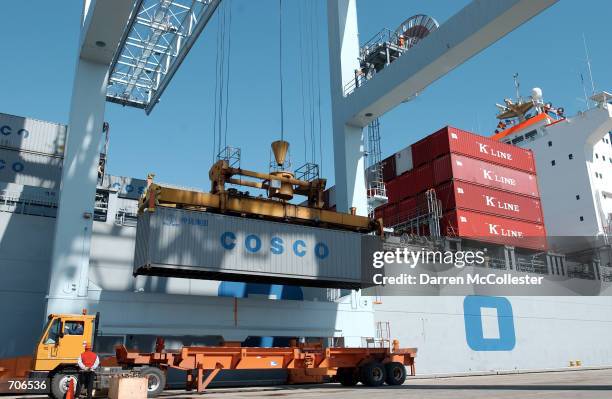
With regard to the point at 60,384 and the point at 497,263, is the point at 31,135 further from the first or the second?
the point at 497,263

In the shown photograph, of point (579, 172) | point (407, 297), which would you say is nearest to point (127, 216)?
point (407, 297)

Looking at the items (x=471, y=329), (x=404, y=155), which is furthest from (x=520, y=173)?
(x=471, y=329)

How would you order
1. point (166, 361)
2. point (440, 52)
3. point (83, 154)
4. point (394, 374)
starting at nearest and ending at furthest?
point (166, 361), point (394, 374), point (83, 154), point (440, 52)

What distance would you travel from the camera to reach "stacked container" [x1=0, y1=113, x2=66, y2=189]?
23641 mm

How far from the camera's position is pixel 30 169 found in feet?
79.0

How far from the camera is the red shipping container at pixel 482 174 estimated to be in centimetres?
2853

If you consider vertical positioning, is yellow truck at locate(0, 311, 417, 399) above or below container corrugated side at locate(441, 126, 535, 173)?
below

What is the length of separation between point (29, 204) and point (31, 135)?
17.3 feet

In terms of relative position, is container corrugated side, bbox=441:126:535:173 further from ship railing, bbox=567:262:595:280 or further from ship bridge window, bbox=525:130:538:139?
ship bridge window, bbox=525:130:538:139

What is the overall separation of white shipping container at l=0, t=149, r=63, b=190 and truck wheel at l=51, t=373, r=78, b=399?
13.8 metres

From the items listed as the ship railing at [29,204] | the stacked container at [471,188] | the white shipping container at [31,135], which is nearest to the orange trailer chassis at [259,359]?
the ship railing at [29,204]

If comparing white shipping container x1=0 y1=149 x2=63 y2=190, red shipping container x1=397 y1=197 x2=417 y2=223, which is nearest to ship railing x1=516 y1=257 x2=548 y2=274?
red shipping container x1=397 y1=197 x2=417 y2=223

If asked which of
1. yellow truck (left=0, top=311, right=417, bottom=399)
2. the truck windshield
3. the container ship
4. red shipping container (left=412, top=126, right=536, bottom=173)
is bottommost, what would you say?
yellow truck (left=0, top=311, right=417, bottom=399)

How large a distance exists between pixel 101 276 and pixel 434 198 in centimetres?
1809
